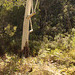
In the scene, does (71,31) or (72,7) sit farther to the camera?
(72,7)

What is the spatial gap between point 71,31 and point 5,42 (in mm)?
5832

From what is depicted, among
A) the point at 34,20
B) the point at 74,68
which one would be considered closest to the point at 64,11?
the point at 34,20

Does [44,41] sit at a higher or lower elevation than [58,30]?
lower

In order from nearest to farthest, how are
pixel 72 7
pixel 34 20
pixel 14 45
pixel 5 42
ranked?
1. pixel 14 45
2. pixel 5 42
3. pixel 34 20
4. pixel 72 7

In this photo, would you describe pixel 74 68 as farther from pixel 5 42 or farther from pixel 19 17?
pixel 19 17

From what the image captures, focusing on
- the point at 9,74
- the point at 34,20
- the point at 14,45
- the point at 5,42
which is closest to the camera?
the point at 9,74

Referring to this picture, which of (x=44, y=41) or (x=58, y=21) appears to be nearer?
(x=44, y=41)

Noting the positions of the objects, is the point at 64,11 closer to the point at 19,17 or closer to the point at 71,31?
the point at 71,31

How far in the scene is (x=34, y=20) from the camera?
29.3 ft

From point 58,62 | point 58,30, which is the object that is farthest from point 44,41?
point 58,62

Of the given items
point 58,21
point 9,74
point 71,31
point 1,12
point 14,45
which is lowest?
point 9,74

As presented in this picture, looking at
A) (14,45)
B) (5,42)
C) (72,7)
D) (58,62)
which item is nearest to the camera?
(58,62)

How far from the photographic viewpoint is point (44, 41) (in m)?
7.60

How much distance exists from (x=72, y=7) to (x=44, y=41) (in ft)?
16.4
